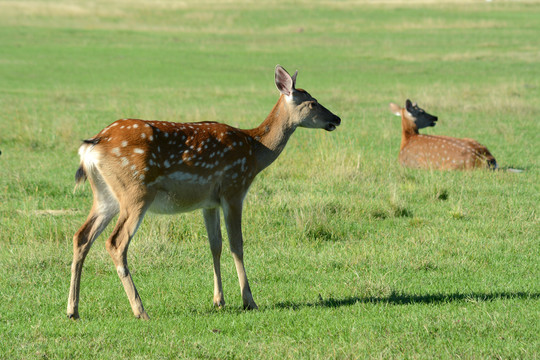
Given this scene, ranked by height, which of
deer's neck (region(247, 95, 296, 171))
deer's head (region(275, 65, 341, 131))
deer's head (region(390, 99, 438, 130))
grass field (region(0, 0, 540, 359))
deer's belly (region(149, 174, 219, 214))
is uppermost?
deer's head (region(275, 65, 341, 131))

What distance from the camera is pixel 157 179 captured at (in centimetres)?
591

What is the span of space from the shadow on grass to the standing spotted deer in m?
0.51

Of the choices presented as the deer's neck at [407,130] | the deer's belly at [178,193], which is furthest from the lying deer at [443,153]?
the deer's belly at [178,193]

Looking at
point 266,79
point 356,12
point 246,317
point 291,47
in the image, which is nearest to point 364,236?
point 246,317

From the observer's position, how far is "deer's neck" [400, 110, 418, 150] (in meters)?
13.8

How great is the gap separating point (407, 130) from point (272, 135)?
7536mm

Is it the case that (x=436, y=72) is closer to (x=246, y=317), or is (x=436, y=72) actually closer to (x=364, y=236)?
(x=364, y=236)

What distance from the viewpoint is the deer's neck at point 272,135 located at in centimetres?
684

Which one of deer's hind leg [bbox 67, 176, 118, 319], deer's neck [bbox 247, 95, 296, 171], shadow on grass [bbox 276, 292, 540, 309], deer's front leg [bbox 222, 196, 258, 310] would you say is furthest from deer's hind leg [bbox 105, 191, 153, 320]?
deer's neck [bbox 247, 95, 296, 171]

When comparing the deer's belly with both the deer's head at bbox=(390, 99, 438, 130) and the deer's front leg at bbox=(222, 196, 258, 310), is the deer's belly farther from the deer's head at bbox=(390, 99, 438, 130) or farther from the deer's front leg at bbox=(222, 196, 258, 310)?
the deer's head at bbox=(390, 99, 438, 130)

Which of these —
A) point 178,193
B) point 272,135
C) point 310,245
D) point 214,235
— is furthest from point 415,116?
point 178,193

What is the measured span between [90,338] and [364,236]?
3.90m

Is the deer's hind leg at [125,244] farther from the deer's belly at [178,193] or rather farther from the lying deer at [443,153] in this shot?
the lying deer at [443,153]

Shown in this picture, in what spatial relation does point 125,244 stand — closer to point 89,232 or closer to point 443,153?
point 89,232
